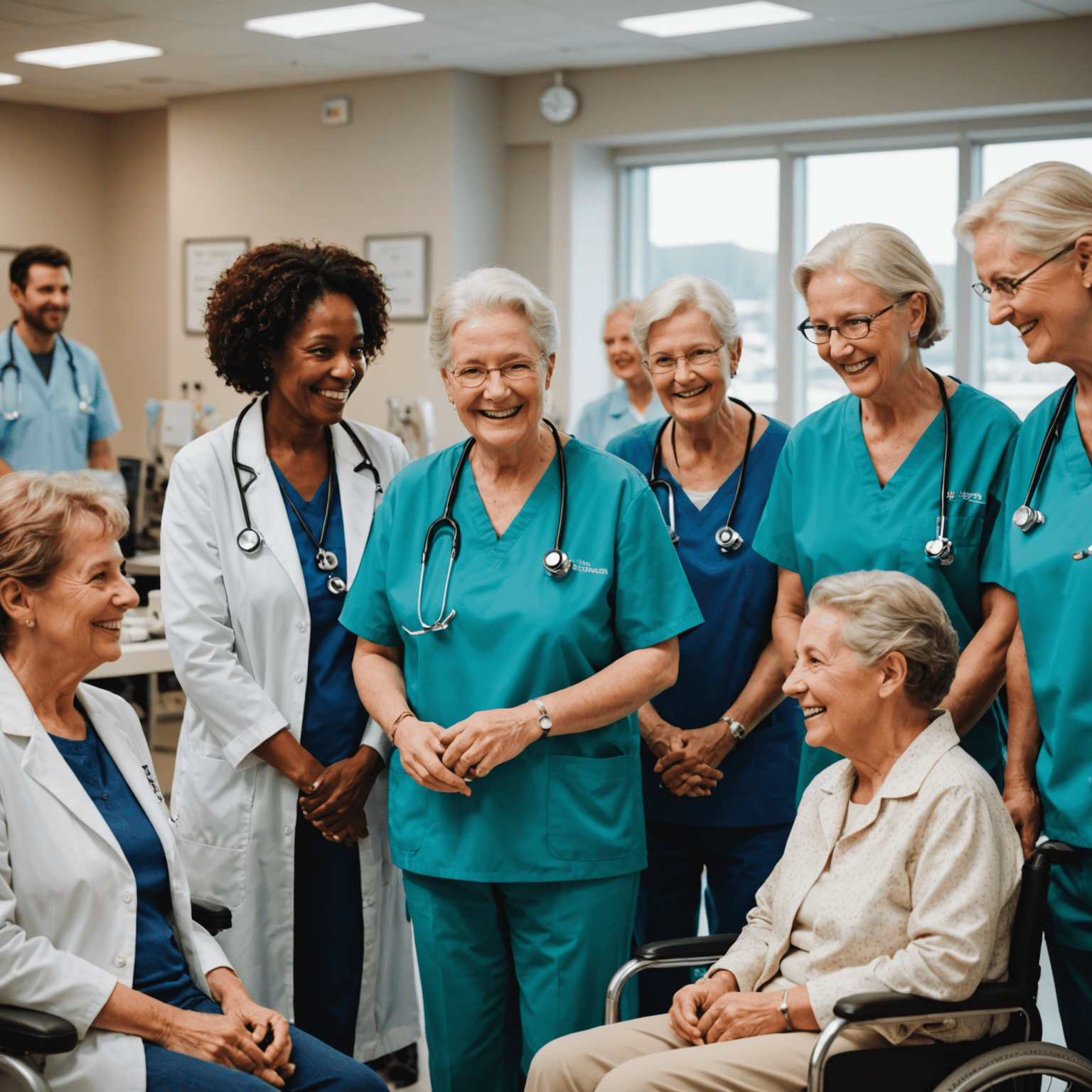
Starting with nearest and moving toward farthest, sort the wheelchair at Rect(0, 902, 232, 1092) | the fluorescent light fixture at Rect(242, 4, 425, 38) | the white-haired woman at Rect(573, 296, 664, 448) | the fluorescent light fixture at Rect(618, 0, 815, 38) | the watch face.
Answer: the wheelchair at Rect(0, 902, 232, 1092) → the white-haired woman at Rect(573, 296, 664, 448) → the fluorescent light fixture at Rect(618, 0, 815, 38) → the fluorescent light fixture at Rect(242, 4, 425, 38) → the watch face

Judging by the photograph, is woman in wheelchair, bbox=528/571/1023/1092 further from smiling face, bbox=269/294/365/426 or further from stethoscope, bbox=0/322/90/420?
stethoscope, bbox=0/322/90/420

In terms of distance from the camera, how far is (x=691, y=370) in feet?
7.74

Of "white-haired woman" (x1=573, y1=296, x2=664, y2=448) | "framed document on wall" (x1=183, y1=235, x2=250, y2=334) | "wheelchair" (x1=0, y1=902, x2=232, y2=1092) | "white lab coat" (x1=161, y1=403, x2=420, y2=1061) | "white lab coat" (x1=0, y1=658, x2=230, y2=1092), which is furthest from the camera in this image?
"framed document on wall" (x1=183, y1=235, x2=250, y2=334)

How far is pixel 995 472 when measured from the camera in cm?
204

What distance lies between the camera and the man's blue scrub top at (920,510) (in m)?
2.03

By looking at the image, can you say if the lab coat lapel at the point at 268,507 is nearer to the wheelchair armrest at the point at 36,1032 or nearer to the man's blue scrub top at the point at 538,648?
the man's blue scrub top at the point at 538,648

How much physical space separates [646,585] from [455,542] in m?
0.30

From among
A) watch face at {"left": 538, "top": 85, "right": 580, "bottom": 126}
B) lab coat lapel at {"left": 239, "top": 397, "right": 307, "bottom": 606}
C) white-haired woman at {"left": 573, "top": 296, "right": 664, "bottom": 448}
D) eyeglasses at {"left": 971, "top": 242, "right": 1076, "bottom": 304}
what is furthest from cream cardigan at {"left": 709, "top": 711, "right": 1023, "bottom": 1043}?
watch face at {"left": 538, "top": 85, "right": 580, "bottom": 126}

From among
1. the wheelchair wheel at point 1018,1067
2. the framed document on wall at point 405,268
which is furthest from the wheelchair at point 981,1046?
the framed document on wall at point 405,268

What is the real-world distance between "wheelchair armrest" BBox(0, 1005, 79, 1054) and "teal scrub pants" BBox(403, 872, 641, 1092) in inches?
22.8

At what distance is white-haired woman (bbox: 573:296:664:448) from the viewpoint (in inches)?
184

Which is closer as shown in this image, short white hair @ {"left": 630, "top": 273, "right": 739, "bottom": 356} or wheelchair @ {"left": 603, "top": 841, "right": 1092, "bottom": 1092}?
wheelchair @ {"left": 603, "top": 841, "right": 1092, "bottom": 1092}

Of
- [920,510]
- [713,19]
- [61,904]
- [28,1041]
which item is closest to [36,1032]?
[28,1041]

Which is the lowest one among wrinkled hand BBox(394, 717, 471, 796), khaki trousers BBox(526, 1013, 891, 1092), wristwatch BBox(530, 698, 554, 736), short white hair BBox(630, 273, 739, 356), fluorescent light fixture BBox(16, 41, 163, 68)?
khaki trousers BBox(526, 1013, 891, 1092)
